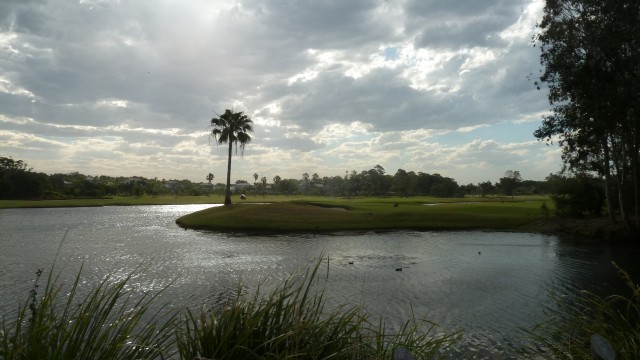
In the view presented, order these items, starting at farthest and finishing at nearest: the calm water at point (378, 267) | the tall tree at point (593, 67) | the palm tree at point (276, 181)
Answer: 1. the palm tree at point (276, 181)
2. the tall tree at point (593, 67)
3. the calm water at point (378, 267)

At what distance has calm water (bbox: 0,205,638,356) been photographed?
16688mm

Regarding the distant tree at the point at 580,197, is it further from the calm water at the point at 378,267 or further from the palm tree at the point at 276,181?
the palm tree at the point at 276,181

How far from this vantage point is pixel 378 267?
2470cm

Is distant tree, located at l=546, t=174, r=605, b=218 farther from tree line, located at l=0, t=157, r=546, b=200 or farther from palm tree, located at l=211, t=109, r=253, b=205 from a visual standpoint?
tree line, located at l=0, t=157, r=546, b=200

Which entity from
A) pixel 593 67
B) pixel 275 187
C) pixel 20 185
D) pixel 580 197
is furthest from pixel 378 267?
pixel 275 187

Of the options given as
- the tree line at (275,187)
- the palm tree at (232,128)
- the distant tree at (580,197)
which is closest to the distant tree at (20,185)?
the tree line at (275,187)

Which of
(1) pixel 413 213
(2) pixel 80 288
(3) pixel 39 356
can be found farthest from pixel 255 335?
(1) pixel 413 213

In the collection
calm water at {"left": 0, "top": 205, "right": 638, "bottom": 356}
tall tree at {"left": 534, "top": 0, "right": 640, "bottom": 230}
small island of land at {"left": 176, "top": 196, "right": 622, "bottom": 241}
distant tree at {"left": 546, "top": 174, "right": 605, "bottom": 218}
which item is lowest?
calm water at {"left": 0, "top": 205, "right": 638, "bottom": 356}

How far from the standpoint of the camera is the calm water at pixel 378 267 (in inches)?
657

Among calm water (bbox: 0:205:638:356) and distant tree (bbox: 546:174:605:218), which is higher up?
distant tree (bbox: 546:174:605:218)

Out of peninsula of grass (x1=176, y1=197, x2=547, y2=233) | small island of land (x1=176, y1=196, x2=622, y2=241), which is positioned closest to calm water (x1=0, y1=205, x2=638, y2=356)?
small island of land (x1=176, y1=196, x2=622, y2=241)

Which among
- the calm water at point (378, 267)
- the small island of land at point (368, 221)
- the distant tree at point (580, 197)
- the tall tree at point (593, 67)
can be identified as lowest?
the calm water at point (378, 267)

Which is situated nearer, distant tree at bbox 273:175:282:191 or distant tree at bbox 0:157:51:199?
distant tree at bbox 0:157:51:199

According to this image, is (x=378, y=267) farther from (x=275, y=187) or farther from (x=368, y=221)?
(x=275, y=187)
